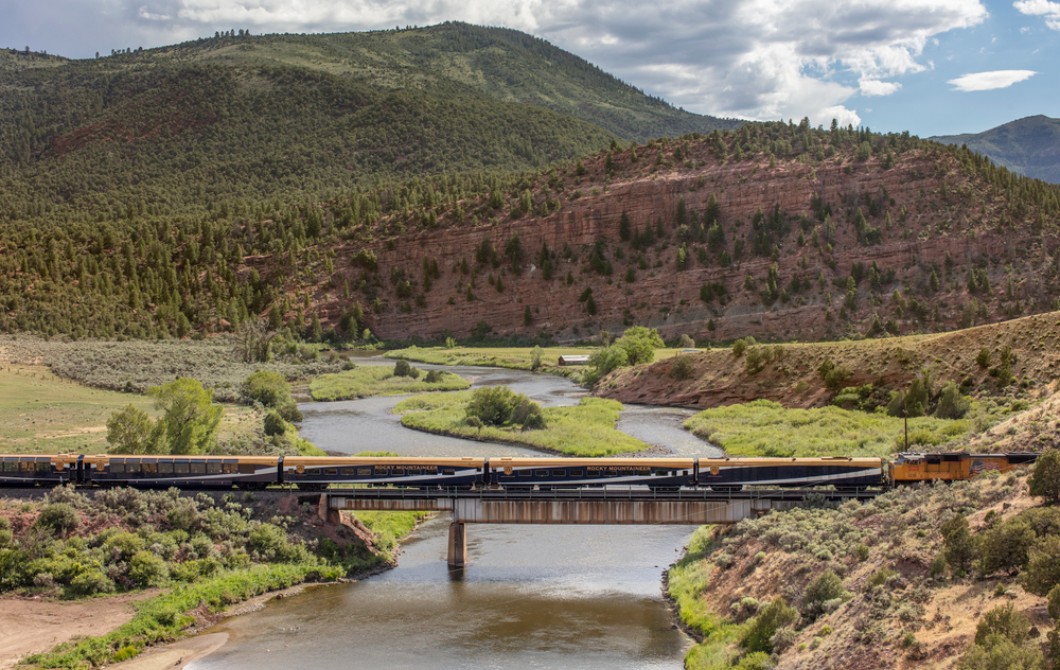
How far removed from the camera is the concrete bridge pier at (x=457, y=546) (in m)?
47.7

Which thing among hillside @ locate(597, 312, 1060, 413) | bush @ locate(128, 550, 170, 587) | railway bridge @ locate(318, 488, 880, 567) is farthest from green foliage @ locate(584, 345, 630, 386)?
bush @ locate(128, 550, 170, 587)

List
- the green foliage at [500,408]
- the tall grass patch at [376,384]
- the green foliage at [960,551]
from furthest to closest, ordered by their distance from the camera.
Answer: the tall grass patch at [376,384] → the green foliage at [500,408] → the green foliage at [960,551]

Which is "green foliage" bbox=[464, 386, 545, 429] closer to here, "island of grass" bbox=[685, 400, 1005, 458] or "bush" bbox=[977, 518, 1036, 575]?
"island of grass" bbox=[685, 400, 1005, 458]

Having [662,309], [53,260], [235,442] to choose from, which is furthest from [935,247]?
[53,260]

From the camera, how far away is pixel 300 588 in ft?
147

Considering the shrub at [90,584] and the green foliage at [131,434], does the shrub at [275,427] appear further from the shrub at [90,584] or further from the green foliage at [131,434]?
the shrub at [90,584]

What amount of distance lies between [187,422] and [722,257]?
94858 millimetres

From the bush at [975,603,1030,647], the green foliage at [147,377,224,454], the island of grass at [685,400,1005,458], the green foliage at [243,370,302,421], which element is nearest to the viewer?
the bush at [975,603,1030,647]

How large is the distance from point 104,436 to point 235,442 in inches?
351

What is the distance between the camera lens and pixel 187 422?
197 ft

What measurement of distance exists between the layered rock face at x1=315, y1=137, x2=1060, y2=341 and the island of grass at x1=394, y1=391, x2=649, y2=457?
48805mm

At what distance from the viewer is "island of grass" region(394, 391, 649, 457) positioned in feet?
236

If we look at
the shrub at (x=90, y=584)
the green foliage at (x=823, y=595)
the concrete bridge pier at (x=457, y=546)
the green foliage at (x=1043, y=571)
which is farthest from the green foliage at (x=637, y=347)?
the green foliage at (x=1043, y=571)

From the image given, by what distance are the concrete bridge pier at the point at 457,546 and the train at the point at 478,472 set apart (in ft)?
5.90
